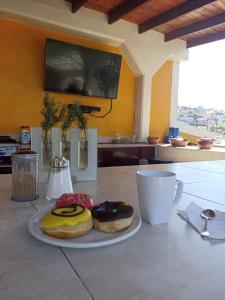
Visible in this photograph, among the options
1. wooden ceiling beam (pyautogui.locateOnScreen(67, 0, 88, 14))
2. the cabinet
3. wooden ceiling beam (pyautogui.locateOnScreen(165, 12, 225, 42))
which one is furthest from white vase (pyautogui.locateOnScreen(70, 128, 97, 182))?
wooden ceiling beam (pyautogui.locateOnScreen(165, 12, 225, 42))

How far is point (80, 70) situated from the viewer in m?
3.24

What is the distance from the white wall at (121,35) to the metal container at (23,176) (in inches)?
101

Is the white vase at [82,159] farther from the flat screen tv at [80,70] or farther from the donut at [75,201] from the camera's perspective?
the flat screen tv at [80,70]

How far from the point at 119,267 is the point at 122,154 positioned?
2.81 m

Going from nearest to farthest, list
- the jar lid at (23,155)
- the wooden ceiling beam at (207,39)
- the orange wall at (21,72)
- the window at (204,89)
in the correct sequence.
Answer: the jar lid at (23,155) → the orange wall at (21,72) → the wooden ceiling beam at (207,39) → the window at (204,89)

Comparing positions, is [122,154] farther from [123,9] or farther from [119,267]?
[119,267]

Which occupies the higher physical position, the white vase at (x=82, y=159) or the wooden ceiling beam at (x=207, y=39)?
the wooden ceiling beam at (x=207, y=39)

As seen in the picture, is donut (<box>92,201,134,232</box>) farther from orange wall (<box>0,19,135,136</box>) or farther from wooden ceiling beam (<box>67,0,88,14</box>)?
wooden ceiling beam (<box>67,0,88,14</box>)

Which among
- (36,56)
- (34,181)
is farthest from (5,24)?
(34,181)

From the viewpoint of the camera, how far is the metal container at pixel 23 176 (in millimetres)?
753

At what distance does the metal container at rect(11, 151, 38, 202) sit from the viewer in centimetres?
75

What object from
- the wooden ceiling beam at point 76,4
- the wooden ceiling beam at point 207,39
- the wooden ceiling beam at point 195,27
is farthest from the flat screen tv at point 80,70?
the wooden ceiling beam at point 207,39

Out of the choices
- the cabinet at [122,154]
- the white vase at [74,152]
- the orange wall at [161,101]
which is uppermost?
the orange wall at [161,101]

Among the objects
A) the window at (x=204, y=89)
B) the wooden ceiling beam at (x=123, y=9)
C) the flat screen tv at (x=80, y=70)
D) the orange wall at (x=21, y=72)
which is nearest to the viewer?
the wooden ceiling beam at (x=123, y=9)
